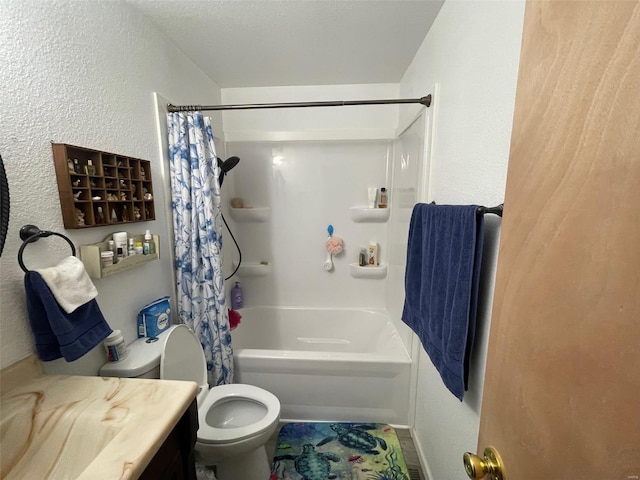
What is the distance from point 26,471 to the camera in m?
0.66

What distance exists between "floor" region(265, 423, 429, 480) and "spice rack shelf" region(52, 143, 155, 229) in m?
1.52

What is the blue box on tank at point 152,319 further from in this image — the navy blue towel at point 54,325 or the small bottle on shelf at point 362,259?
the small bottle on shelf at point 362,259

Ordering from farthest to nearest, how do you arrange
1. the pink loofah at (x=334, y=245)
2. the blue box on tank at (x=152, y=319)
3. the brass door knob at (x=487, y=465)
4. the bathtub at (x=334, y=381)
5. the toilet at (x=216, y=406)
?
the pink loofah at (x=334, y=245) < the bathtub at (x=334, y=381) < the blue box on tank at (x=152, y=319) < the toilet at (x=216, y=406) < the brass door knob at (x=487, y=465)

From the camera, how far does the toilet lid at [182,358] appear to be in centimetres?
121

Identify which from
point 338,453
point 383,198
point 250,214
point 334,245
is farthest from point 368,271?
point 338,453

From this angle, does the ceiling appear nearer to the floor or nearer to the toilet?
the toilet

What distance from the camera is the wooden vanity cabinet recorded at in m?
0.71

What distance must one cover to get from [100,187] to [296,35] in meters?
1.25

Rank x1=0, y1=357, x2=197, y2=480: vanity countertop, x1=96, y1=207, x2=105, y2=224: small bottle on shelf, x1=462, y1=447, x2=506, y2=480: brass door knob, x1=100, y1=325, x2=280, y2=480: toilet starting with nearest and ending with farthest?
x1=462, y1=447, x2=506, y2=480: brass door knob, x1=0, y1=357, x2=197, y2=480: vanity countertop, x1=96, y1=207, x2=105, y2=224: small bottle on shelf, x1=100, y1=325, x2=280, y2=480: toilet

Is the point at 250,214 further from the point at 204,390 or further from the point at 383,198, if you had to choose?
the point at 204,390

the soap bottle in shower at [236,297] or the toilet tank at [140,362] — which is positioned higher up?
the toilet tank at [140,362]

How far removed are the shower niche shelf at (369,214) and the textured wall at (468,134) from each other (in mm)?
855

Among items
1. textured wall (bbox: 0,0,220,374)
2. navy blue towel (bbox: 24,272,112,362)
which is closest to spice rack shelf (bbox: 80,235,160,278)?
textured wall (bbox: 0,0,220,374)

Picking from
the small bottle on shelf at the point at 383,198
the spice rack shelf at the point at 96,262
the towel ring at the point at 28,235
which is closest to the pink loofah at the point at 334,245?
the small bottle on shelf at the point at 383,198
